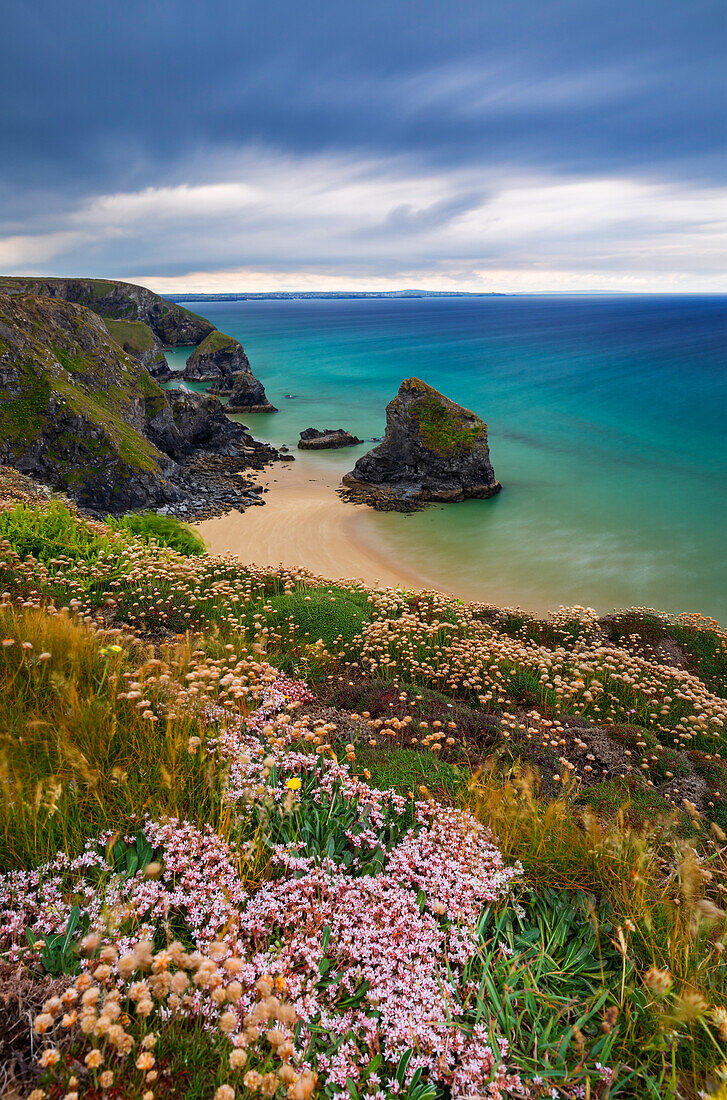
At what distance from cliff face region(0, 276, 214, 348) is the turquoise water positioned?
54.8 feet

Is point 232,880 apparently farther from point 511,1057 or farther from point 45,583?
point 45,583

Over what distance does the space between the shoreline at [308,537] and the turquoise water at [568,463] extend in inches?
48.3

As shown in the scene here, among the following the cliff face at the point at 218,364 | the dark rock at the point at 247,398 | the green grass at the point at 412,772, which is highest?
the cliff face at the point at 218,364

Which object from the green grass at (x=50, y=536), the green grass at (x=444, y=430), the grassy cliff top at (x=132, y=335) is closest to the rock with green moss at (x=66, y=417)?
the green grass at (x=50, y=536)

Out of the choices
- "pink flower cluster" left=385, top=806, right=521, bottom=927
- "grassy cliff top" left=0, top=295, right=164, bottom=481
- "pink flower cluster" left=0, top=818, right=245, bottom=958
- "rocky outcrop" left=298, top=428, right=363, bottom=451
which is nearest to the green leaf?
"pink flower cluster" left=385, top=806, right=521, bottom=927

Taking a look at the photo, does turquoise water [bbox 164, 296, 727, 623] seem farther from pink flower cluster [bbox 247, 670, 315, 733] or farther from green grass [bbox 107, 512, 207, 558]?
pink flower cluster [bbox 247, 670, 315, 733]

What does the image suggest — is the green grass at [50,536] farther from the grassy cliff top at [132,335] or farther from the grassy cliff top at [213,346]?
the grassy cliff top at [213,346]

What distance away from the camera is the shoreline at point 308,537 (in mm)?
22359

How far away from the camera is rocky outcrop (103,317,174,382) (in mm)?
71625

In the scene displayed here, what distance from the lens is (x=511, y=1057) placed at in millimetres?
2246

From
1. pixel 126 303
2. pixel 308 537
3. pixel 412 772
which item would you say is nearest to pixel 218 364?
pixel 126 303

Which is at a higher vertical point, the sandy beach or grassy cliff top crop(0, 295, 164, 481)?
grassy cliff top crop(0, 295, 164, 481)

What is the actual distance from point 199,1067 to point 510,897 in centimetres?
183

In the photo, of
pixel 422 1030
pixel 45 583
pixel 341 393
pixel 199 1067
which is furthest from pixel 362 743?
pixel 341 393
